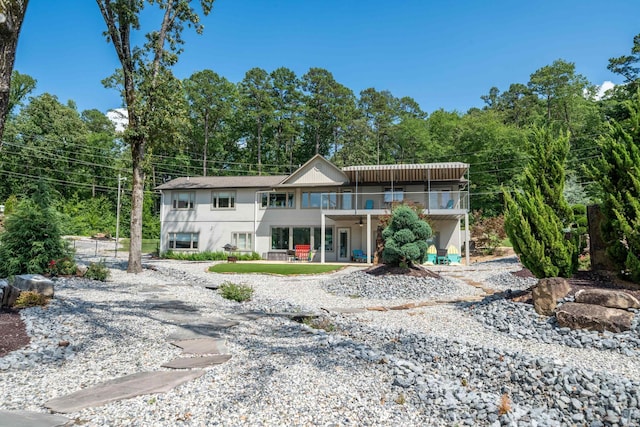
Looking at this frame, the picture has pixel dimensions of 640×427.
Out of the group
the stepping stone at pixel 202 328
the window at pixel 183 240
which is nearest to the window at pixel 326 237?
the window at pixel 183 240

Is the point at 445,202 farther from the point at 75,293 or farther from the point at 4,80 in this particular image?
the point at 4,80

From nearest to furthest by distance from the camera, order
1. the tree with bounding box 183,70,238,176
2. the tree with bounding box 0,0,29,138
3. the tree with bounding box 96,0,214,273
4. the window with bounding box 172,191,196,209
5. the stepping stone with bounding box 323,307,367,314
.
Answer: the tree with bounding box 0,0,29,138
the stepping stone with bounding box 323,307,367,314
the tree with bounding box 96,0,214,273
the window with bounding box 172,191,196,209
the tree with bounding box 183,70,238,176

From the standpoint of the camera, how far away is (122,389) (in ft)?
11.4

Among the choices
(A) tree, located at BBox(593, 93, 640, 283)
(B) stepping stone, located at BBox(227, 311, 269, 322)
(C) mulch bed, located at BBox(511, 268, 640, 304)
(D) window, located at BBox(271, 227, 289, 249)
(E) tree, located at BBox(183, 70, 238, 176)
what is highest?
(E) tree, located at BBox(183, 70, 238, 176)

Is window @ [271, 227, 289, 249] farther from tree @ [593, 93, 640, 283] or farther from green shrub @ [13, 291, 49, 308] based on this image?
tree @ [593, 93, 640, 283]

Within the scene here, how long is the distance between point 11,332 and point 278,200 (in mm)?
19429

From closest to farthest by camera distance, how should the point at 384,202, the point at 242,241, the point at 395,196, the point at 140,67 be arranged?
the point at 140,67, the point at 384,202, the point at 395,196, the point at 242,241

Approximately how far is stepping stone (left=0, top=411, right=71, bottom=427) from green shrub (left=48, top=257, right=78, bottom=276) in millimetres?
8885

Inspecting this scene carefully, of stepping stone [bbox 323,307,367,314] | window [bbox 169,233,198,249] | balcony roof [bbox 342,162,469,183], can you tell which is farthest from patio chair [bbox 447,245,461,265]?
window [bbox 169,233,198,249]

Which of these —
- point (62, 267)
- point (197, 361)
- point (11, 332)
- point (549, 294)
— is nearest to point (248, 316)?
point (197, 361)

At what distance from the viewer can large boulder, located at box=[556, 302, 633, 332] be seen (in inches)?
217

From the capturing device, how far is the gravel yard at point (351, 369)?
10.7 feet

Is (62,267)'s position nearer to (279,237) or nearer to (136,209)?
(136,209)

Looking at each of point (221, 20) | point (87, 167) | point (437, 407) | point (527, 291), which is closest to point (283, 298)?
point (527, 291)
